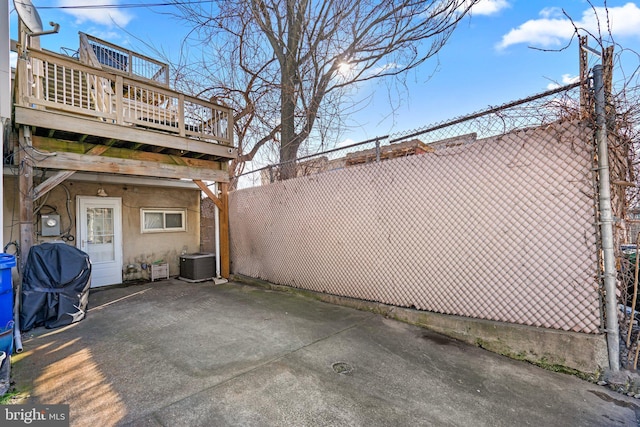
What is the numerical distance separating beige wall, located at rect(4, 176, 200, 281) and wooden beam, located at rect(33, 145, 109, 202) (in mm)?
1511

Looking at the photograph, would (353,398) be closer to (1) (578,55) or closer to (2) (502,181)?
(2) (502,181)

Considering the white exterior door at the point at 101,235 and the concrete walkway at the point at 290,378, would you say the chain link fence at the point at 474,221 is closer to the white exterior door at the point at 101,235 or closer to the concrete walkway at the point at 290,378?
Answer: the concrete walkway at the point at 290,378

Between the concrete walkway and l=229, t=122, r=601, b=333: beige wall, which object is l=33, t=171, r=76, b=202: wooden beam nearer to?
the concrete walkway

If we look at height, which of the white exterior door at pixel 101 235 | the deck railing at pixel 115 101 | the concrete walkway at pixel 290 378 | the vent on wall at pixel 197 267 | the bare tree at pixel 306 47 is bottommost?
the concrete walkway at pixel 290 378

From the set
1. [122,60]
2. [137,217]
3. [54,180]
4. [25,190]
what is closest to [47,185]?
[54,180]

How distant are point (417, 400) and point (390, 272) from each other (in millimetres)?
2041

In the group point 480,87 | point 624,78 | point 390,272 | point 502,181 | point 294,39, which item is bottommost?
point 390,272

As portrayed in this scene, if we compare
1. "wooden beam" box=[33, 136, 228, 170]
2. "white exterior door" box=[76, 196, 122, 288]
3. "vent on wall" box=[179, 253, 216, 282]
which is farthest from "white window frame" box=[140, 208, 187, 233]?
"wooden beam" box=[33, 136, 228, 170]

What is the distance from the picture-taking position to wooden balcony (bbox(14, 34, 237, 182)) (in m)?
4.37

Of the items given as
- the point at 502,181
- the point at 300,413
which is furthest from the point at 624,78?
the point at 300,413

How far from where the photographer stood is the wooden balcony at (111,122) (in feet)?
14.3

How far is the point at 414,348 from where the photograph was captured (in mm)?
3250

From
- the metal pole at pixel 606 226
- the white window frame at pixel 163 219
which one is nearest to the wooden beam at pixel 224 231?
the white window frame at pixel 163 219

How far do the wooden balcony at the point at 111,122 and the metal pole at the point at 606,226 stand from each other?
6085mm
